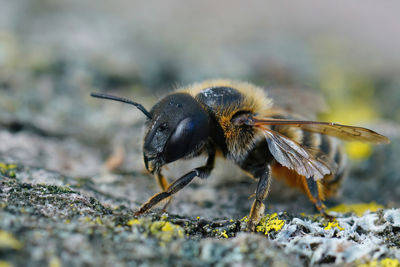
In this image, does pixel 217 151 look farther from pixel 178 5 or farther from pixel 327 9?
pixel 327 9

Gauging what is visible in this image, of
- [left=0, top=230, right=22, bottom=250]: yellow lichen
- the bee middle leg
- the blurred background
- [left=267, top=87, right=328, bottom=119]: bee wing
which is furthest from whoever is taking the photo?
[left=267, top=87, right=328, bottom=119]: bee wing

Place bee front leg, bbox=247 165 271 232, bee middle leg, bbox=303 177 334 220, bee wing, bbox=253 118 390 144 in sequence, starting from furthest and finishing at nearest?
1. bee middle leg, bbox=303 177 334 220
2. bee wing, bbox=253 118 390 144
3. bee front leg, bbox=247 165 271 232

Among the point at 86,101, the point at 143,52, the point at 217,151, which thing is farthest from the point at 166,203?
Answer: the point at 143,52

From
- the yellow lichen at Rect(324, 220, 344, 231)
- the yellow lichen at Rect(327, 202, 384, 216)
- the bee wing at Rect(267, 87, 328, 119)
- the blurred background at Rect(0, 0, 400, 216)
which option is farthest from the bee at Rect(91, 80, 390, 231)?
the bee wing at Rect(267, 87, 328, 119)

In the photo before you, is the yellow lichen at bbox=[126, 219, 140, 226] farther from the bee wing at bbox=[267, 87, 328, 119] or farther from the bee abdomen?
the bee wing at bbox=[267, 87, 328, 119]

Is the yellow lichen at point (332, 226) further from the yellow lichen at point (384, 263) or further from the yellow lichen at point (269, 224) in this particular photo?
the yellow lichen at point (384, 263)
